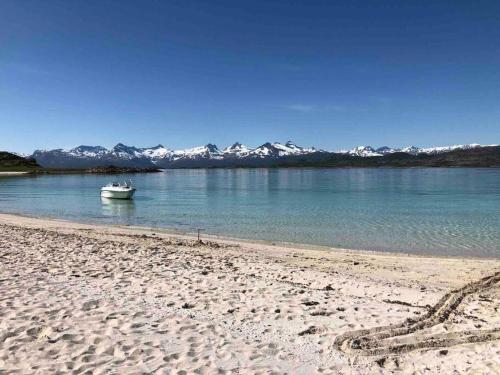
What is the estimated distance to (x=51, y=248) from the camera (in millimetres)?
19938

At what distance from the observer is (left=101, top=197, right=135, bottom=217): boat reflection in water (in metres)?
49.9

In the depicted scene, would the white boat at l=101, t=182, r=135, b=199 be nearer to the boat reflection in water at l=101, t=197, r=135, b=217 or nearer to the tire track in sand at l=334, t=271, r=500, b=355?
the boat reflection in water at l=101, t=197, r=135, b=217

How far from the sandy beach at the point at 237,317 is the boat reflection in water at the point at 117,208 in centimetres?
3243

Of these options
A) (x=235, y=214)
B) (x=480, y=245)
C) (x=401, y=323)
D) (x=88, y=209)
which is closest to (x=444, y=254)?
(x=480, y=245)

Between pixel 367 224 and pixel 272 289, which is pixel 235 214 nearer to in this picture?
pixel 367 224

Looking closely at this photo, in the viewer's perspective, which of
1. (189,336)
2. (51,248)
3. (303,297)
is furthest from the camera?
(51,248)

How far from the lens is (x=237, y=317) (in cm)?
1058

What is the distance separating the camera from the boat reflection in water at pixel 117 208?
4990cm

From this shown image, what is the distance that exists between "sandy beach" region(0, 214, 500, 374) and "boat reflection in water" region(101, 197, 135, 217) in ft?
106

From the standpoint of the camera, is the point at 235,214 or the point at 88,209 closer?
the point at 235,214

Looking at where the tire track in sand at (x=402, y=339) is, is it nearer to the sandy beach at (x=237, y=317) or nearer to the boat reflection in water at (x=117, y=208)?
the sandy beach at (x=237, y=317)

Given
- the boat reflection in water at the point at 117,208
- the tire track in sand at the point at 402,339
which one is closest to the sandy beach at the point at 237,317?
the tire track in sand at the point at 402,339

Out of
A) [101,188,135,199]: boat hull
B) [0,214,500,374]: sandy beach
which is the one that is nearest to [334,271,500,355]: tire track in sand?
[0,214,500,374]: sandy beach

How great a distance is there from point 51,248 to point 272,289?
12239 mm
